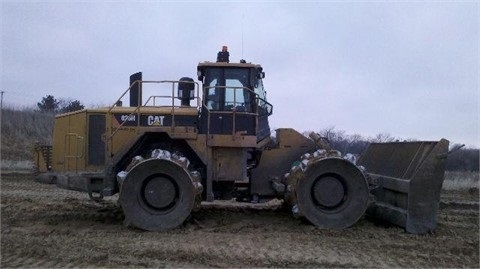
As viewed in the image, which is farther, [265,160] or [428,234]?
[265,160]

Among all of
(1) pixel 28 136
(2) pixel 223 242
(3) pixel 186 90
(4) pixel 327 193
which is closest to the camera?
(2) pixel 223 242

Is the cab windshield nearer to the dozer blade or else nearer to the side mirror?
the side mirror

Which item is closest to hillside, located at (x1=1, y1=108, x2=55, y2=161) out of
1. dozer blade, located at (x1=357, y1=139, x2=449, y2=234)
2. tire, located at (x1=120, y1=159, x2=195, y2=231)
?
tire, located at (x1=120, y1=159, x2=195, y2=231)

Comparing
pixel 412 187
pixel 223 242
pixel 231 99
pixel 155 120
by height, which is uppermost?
pixel 231 99

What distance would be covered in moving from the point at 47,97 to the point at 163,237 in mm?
42023

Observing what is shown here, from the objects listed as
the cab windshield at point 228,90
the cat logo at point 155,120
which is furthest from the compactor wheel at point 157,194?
the cab windshield at point 228,90

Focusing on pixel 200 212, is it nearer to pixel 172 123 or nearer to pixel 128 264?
pixel 172 123

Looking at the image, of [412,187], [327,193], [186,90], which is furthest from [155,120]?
[412,187]

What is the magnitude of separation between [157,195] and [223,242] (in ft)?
5.81

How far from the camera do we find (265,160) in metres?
10.9

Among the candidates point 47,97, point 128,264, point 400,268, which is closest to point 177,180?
point 128,264

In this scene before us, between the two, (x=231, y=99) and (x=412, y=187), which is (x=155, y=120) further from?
(x=412, y=187)

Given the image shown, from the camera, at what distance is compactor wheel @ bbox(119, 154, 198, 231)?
958 centimetres

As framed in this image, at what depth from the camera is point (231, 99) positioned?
34.6ft
